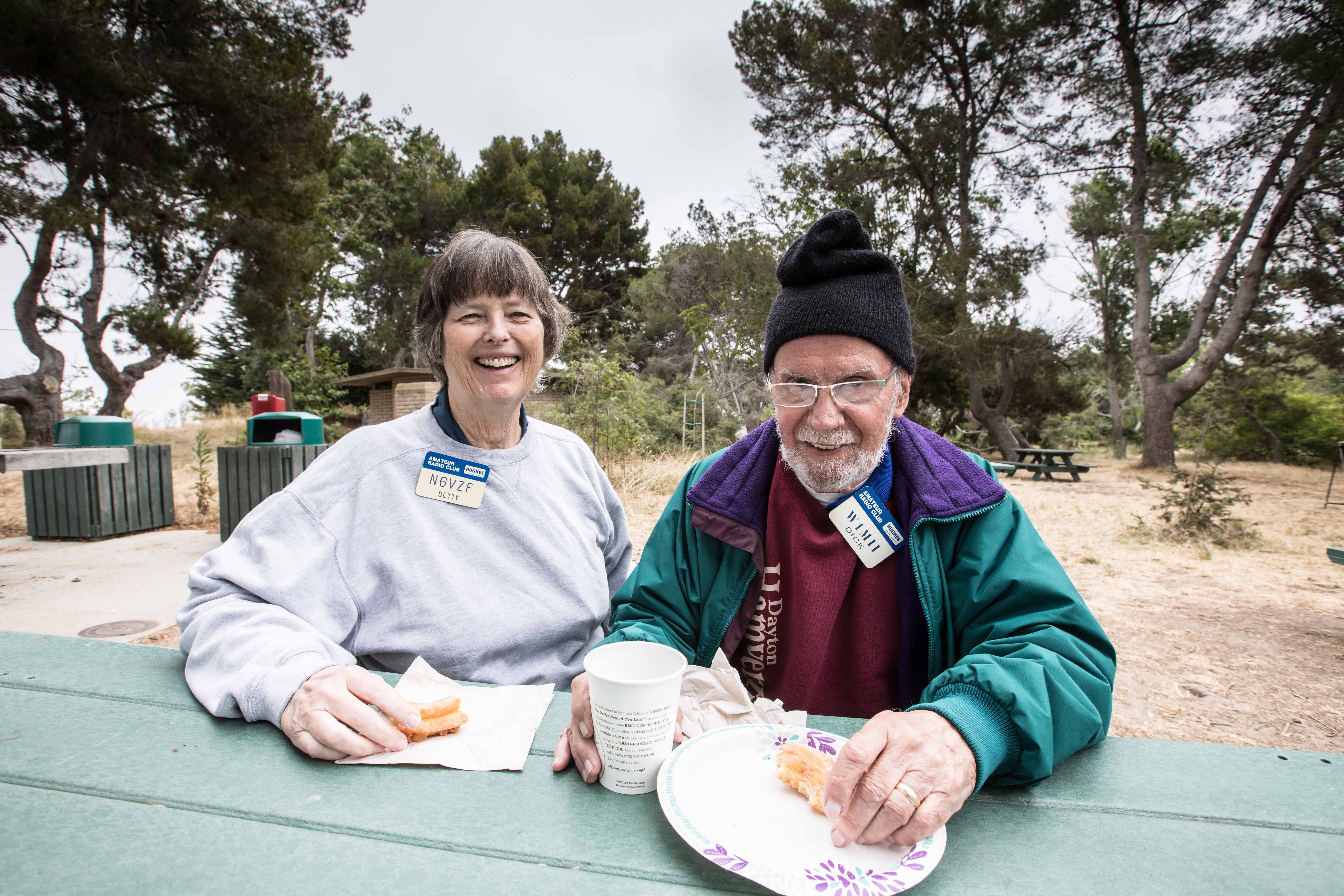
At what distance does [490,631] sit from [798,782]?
2.90 ft

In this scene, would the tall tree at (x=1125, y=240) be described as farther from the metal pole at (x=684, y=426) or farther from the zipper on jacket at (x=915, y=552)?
the zipper on jacket at (x=915, y=552)

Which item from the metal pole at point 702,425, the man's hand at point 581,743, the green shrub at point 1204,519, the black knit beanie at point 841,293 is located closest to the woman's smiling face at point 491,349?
the black knit beanie at point 841,293

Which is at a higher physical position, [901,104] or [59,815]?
[901,104]

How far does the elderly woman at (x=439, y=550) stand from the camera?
1.17 meters

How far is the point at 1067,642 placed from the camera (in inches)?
46.4

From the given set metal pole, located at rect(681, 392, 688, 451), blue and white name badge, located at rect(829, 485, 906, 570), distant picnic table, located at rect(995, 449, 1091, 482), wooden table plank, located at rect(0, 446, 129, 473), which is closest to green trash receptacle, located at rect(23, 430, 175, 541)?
wooden table plank, located at rect(0, 446, 129, 473)

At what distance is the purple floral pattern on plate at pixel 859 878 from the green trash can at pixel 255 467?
6029mm

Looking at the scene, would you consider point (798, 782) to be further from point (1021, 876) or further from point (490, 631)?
point (490, 631)

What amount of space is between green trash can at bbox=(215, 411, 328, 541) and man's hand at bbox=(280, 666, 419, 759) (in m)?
5.38

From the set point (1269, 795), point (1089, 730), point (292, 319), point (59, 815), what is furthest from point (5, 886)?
point (292, 319)

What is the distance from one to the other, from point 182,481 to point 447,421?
11.4 metres

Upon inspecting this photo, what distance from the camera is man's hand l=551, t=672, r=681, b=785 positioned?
97 cm

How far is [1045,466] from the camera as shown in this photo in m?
13.6

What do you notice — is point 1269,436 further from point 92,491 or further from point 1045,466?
point 92,491
